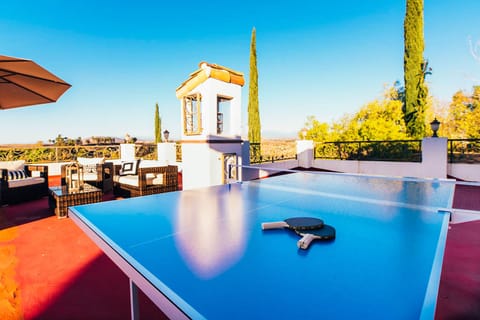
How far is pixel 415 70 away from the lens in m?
11.8

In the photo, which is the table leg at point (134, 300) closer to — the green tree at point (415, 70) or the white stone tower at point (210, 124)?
the white stone tower at point (210, 124)

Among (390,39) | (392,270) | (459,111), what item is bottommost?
(392,270)

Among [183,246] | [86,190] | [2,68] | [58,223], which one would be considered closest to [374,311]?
[183,246]

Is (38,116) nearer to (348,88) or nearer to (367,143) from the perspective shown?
(367,143)

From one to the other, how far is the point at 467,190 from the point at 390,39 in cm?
1532

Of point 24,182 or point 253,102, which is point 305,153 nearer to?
point 253,102

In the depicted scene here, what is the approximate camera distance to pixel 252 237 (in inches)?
46.4

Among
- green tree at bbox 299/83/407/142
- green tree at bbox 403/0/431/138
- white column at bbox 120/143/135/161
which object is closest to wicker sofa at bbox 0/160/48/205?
white column at bbox 120/143/135/161

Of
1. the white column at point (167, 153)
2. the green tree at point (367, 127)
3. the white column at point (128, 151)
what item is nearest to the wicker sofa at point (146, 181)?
the white column at point (167, 153)

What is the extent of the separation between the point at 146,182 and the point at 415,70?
1247 centimetres

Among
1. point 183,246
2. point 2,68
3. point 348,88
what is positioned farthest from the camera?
point 348,88

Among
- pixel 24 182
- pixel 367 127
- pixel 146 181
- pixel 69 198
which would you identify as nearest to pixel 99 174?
pixel 146 181

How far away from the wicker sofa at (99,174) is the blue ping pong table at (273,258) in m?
5.09

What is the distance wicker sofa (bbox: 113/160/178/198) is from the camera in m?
5.85
